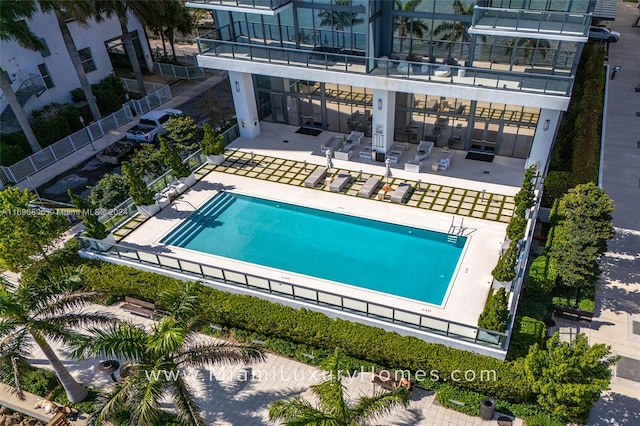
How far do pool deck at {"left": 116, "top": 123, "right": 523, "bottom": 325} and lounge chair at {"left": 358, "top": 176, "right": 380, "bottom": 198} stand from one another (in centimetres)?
28

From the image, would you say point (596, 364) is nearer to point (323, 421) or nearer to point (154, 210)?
point (323, 421)

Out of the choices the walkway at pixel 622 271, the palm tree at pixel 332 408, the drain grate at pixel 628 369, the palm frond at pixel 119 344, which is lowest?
the drain grate at pixel 628 369

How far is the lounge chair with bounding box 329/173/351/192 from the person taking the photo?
74.1 feet

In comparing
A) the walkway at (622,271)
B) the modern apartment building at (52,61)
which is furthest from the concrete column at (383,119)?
the modern apartment building at (52,61)

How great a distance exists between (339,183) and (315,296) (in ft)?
26.2

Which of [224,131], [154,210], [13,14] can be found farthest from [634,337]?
[13,14]

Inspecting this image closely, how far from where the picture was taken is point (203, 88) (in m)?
35.8

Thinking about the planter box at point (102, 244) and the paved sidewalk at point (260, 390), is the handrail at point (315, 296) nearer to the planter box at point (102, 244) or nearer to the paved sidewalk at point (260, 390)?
the planter box at point (102, 244)

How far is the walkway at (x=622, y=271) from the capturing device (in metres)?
14.1

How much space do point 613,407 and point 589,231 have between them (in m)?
5.66

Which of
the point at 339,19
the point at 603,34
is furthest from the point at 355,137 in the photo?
the point at 603,34

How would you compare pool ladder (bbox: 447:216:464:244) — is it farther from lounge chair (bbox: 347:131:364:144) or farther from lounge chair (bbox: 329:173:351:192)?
lounge chair (bbox: 347:131:364:144)

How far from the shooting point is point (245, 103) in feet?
86.3

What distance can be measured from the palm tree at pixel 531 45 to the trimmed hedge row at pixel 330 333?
13532 mm
